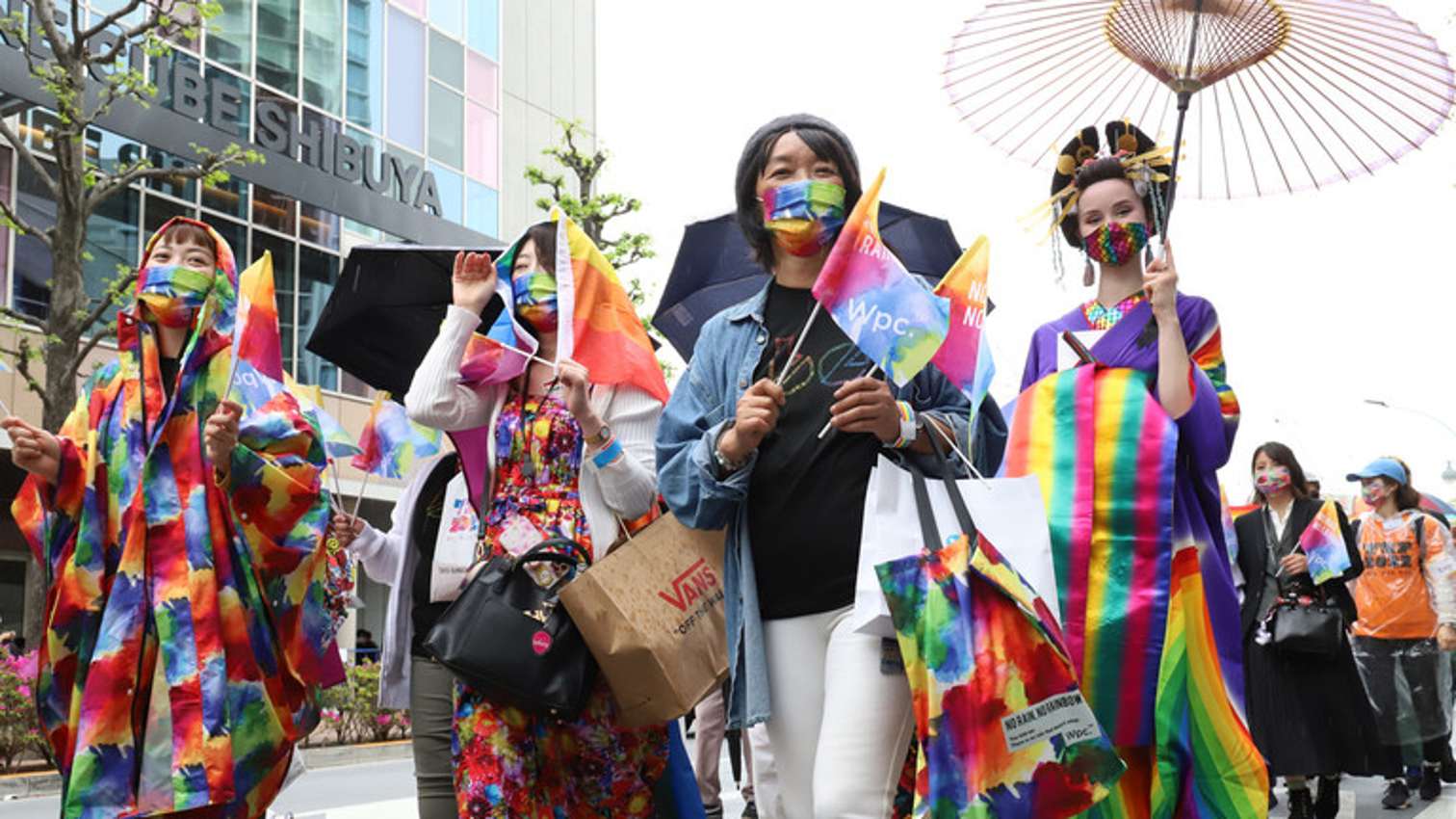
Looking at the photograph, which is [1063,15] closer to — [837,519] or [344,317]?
[837,519]

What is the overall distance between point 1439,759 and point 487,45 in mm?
25690

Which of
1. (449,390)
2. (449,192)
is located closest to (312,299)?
(449,192)

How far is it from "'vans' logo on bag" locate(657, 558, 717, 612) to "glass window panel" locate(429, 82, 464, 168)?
27.6 metres

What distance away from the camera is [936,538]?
332 centimetres

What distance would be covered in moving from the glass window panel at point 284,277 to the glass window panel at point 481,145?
5.31 metres

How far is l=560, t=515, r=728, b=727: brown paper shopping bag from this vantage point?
4031mm

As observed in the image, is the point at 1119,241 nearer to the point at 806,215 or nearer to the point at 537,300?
the point at 806,215

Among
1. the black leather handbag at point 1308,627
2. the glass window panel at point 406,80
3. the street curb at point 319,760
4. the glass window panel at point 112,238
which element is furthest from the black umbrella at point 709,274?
the glass window panel at point 406,80

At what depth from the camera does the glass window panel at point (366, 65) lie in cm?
2878

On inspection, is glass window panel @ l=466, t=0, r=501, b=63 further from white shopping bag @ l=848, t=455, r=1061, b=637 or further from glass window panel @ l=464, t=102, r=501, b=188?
white shopping bag @ l=848, t=455, r=1061, b=637

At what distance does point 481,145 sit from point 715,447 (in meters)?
29.6

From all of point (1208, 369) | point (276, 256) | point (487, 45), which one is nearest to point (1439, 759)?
point (1208, 369)

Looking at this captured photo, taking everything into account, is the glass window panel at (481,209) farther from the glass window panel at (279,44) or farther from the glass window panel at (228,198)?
the glass window panel at (228,198)

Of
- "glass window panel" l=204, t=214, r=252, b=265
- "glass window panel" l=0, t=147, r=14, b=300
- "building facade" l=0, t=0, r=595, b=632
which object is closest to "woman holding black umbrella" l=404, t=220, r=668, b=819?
"building facade" l=0, t=0, r=595, b=632
